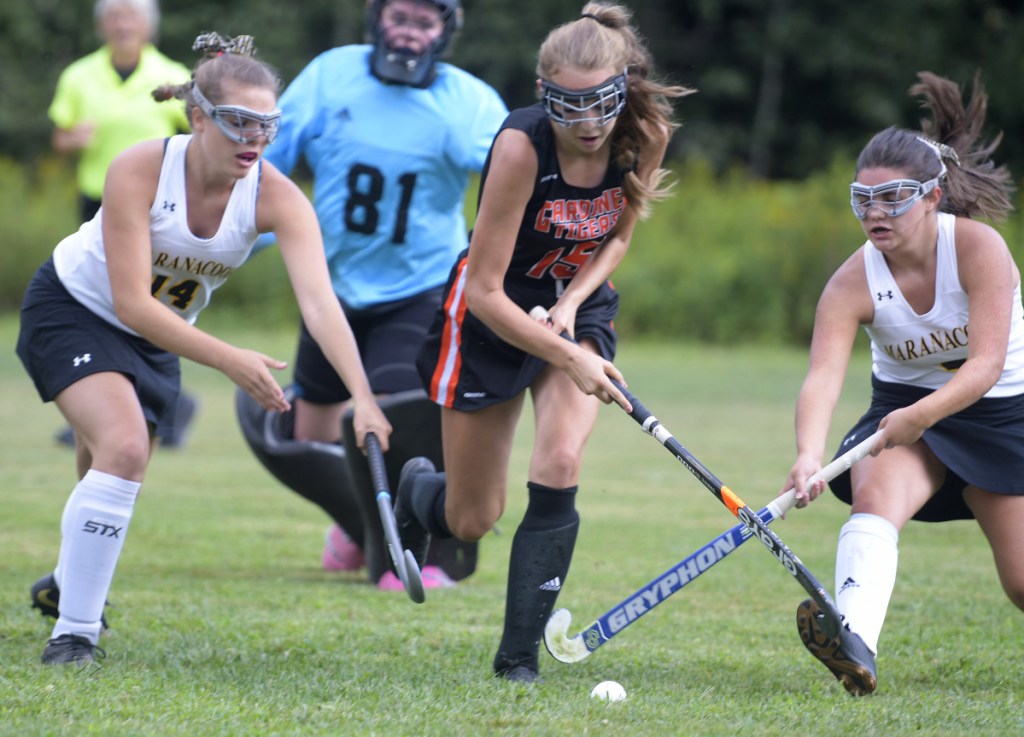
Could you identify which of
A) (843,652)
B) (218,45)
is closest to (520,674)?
(843,652)

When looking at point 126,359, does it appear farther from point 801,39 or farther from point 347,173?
point 801,39

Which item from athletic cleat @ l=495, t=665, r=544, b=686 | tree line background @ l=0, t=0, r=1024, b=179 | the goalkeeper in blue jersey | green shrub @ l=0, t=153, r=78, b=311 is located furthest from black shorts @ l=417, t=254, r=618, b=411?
tree line background @ l=0, t=0, r=1024, b=179

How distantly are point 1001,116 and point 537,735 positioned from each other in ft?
66.0

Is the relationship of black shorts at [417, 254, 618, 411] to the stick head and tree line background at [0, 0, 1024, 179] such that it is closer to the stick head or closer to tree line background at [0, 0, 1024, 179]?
the stick head

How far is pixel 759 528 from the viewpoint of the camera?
3604mm

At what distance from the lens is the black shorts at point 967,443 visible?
3.76 m

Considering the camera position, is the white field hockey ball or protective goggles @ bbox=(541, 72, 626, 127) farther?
protective goggles @ bbox=(541, 72, 626, 127)

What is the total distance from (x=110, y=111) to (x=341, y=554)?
3.79 meters

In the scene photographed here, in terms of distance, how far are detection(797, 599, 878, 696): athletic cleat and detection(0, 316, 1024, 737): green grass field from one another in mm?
55

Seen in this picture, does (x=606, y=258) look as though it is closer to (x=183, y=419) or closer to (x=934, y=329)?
(x=934, y=329)

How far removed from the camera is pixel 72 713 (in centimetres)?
318

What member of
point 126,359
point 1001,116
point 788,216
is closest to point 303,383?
point 126,359

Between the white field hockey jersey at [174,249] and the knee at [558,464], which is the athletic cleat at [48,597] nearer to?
the white field hockey jersey at [174,249]

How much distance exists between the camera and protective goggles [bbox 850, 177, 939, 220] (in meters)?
3.67
